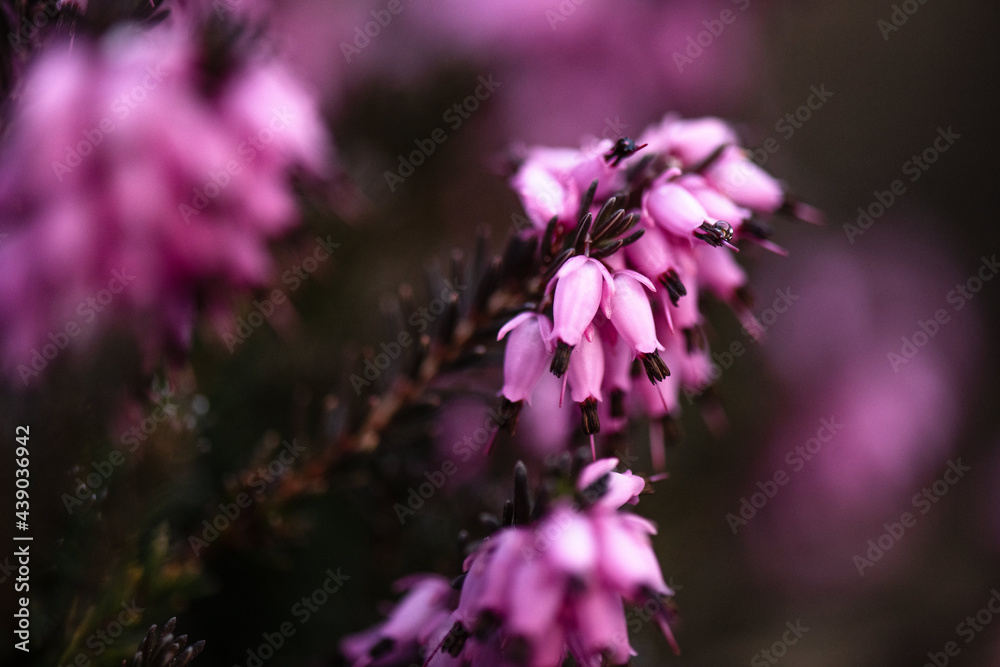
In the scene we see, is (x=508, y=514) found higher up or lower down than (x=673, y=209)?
lower down

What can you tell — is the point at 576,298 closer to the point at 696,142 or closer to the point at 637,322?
the point at 637,322

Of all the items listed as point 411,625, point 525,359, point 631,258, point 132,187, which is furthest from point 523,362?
point 132,187

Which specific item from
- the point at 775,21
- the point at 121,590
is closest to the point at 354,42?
the point at 121,590

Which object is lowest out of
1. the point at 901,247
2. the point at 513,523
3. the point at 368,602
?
the point at 368,602

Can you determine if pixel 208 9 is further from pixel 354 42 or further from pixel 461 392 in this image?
pixel 354 42

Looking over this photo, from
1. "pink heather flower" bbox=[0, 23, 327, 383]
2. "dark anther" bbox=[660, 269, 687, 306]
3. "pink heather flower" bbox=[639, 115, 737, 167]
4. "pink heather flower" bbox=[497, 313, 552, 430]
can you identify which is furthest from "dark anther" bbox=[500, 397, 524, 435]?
"pink heather flower" bbox=[0, 23, 327, 383]

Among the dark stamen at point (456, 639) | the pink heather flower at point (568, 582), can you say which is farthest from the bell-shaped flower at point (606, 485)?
the dark stamen at point (456, 639)
